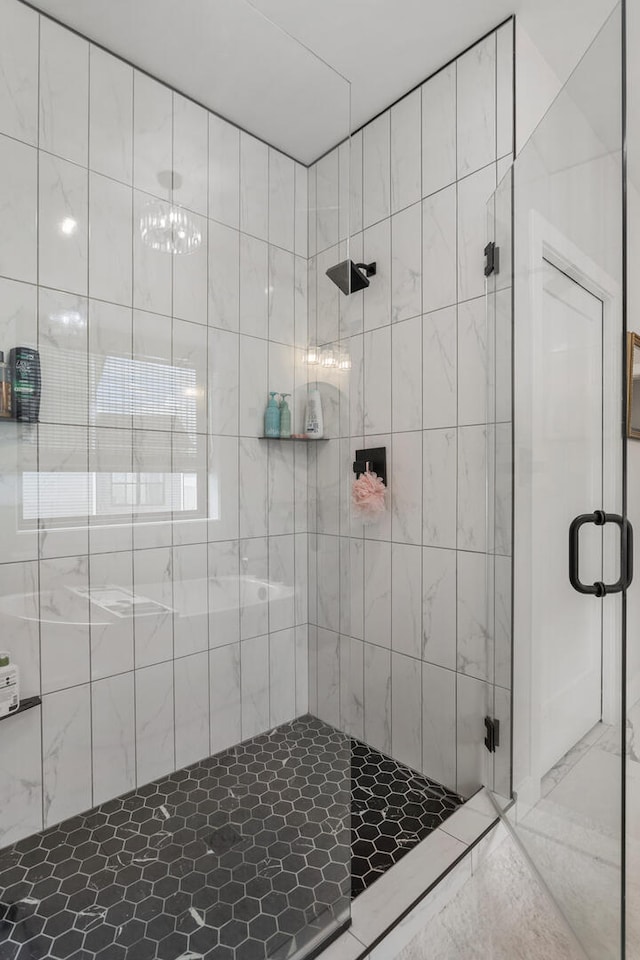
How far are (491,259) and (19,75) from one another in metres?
1.30

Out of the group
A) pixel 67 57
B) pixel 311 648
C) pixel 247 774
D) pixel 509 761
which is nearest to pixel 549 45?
pixel 67 57

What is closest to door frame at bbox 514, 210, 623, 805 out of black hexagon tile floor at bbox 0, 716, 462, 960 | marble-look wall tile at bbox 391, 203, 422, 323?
marble-look wall tile at bbox 391, 203, 422, 323

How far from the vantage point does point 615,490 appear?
3.26ft

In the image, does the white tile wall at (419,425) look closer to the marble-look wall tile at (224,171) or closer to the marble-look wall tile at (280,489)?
the marble-look wall tile at (280,489)

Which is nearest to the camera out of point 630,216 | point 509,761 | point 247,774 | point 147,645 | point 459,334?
point 630,216

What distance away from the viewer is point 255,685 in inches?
52.9

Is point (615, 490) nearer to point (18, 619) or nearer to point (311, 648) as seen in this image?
point (311, 648)

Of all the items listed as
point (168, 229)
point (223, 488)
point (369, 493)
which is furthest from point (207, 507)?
point (369, 493)

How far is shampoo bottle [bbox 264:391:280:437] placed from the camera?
133cm

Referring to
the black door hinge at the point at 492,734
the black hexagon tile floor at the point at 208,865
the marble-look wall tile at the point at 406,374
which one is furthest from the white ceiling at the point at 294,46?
the black door hinge at the point at 492,734

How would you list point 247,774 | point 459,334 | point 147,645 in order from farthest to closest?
1. point 459,334
2. point 247,774
3. point 147,645

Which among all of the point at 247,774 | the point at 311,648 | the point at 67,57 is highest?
the point at 67,57

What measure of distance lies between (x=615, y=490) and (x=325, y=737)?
1037 millimetres

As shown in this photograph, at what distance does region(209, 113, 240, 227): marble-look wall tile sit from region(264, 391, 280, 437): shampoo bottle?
1.48 ft
